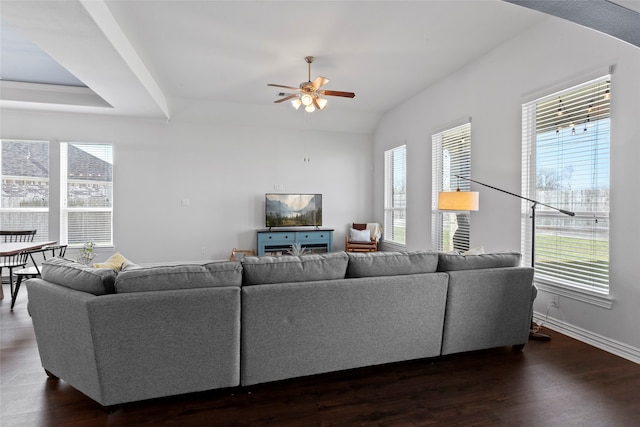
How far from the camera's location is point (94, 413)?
1854mm

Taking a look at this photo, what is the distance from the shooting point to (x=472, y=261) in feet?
8.32

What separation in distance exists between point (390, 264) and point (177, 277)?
142 cm

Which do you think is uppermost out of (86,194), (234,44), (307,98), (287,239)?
(234,44)

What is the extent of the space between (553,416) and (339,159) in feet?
19.2

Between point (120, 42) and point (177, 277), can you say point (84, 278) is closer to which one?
point (177, 277)

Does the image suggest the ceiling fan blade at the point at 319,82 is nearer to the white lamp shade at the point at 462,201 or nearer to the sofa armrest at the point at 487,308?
the white lamp shade at the point at 462,201

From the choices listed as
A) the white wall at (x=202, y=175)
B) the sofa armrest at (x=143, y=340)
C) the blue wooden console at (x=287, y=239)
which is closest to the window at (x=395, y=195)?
the white wall at (x=202, y=175)

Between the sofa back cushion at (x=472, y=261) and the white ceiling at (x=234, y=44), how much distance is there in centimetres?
229

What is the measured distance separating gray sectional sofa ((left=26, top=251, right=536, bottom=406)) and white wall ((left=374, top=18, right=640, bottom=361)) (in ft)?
3.17

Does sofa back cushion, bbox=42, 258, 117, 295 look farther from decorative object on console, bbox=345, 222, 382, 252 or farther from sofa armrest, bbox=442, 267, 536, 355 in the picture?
decorative object on console, bbox=345, 222, 382, 252

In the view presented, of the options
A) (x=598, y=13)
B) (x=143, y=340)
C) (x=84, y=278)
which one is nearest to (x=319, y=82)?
(x=598, y=13)

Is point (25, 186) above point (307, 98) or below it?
below

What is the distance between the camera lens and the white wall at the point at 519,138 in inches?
102

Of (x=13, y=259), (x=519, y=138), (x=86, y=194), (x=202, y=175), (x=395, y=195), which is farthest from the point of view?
(x=395, y=195)
